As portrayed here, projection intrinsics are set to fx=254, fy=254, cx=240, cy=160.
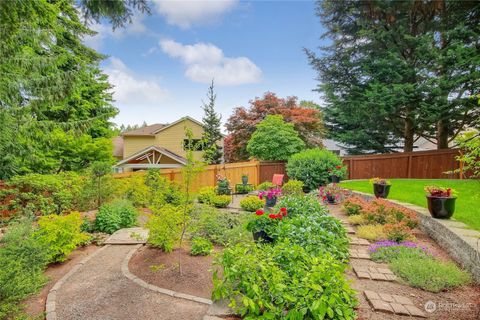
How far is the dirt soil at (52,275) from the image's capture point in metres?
3.06

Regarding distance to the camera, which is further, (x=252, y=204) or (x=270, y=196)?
(x=252, y=204)

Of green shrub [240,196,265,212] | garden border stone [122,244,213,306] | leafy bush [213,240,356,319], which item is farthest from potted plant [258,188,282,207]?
leafy bush [213,240,356,319]

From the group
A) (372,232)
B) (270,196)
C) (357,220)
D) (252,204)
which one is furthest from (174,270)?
(252,204)

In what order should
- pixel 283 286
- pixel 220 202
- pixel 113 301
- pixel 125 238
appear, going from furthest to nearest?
pixel 220 202 < pixel 125 238 < pixel 113 301 < pixel 283 286

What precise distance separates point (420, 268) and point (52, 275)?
215 inches

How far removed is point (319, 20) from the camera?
1490 cm

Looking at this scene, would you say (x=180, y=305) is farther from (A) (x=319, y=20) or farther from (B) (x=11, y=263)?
(A) (x=319, y=20)

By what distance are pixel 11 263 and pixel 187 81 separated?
26.1 ft

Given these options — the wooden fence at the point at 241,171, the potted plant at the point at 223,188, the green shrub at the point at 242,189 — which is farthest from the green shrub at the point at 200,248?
the wooden fence at the point at 241,171

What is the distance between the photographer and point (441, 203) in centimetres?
483

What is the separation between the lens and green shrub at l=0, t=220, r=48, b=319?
9.53 feet

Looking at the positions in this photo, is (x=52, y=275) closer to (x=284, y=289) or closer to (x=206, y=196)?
(x=284, y=289)

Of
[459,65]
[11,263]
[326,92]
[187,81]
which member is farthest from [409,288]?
[326,92]

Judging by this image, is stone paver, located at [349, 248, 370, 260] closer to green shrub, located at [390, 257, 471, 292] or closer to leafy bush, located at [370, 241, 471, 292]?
leafy bush, located at [370, 241, 471, 292]
